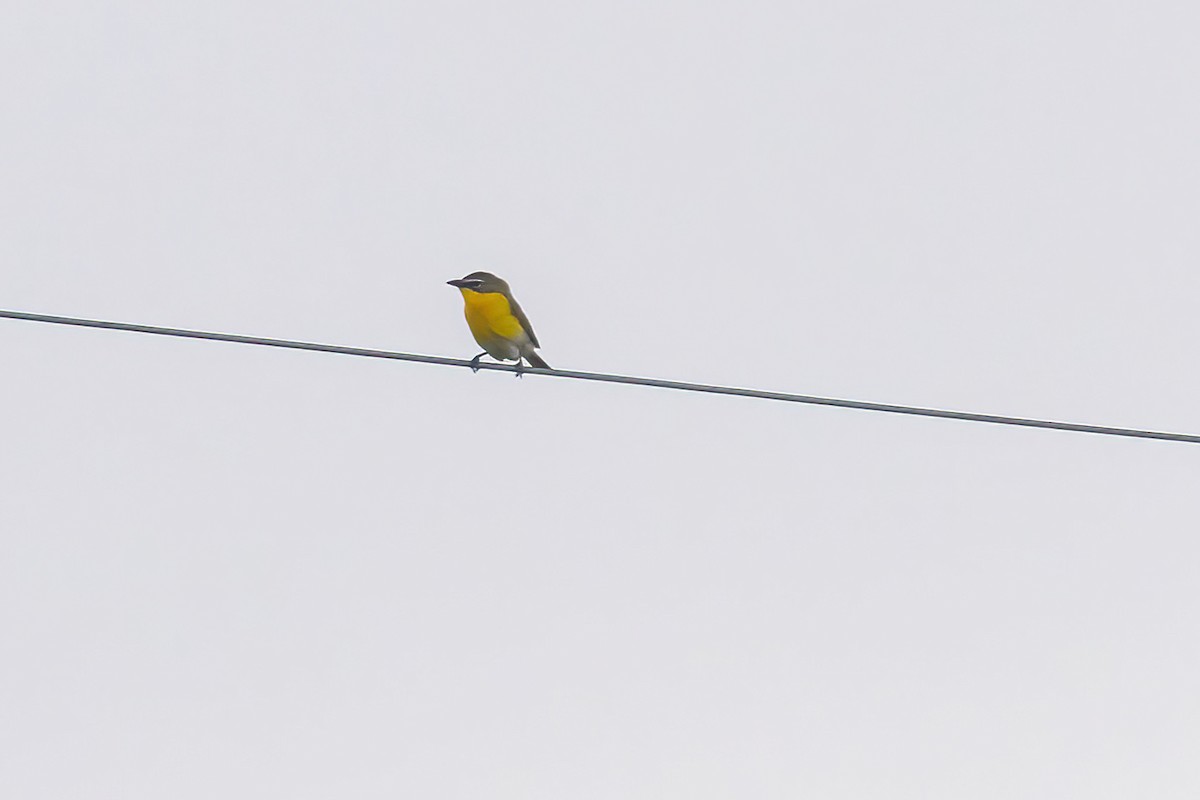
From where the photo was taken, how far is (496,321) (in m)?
12.9

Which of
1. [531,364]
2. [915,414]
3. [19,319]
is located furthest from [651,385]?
[531,364]

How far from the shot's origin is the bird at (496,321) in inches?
509

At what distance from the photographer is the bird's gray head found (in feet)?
43.0

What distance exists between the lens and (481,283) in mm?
13148

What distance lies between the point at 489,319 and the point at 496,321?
5cm

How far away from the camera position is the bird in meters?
12.9

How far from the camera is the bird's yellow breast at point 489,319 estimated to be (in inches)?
508

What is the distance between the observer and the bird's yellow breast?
42.4 ft

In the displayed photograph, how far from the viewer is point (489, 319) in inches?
508

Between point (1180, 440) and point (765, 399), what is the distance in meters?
1.64

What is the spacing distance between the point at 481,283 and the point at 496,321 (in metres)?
0.36

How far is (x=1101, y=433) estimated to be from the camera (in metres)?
7.92

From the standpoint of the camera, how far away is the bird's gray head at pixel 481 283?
43.0ft

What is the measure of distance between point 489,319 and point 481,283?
0.34 metres
